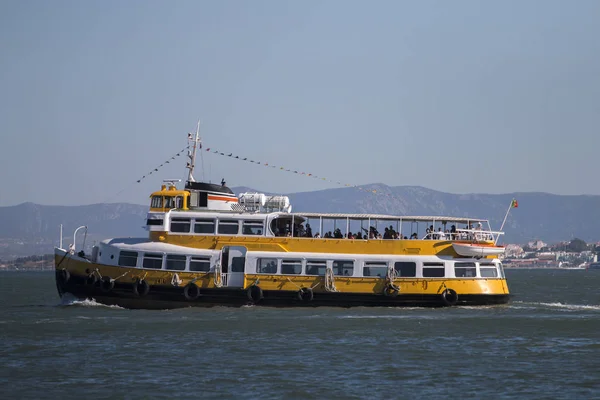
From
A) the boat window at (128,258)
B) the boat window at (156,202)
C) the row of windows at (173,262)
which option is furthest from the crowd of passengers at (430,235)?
the boat window at (128,258)

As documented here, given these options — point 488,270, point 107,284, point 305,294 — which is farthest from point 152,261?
point 488,270

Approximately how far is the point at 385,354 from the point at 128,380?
8236 millimetres

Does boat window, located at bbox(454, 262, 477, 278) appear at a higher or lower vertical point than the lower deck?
higher

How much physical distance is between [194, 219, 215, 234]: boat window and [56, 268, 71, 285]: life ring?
6.17 metres

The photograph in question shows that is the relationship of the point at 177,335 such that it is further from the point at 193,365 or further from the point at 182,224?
the point at 182,224

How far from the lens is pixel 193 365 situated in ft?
86.2

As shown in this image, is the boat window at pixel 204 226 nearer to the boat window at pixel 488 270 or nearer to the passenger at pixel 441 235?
the passenger at pixel 441 235

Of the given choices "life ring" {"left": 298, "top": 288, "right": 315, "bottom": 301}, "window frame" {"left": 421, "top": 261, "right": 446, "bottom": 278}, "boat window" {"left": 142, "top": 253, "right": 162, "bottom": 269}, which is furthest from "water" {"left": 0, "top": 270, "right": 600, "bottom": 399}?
"boat window" {"left": 142, "top": 253, "right": 162, "bottom": 269}

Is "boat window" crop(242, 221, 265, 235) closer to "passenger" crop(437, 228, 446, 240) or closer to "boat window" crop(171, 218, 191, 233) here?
"boat window" crop(171, 218, 191, 233)

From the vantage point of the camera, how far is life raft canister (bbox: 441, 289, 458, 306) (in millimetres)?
39781

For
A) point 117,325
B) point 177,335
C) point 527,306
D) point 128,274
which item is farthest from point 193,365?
point 527,306

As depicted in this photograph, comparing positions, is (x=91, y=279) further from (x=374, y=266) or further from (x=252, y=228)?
(x=374, y=266)

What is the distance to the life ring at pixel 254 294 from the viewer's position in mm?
39531

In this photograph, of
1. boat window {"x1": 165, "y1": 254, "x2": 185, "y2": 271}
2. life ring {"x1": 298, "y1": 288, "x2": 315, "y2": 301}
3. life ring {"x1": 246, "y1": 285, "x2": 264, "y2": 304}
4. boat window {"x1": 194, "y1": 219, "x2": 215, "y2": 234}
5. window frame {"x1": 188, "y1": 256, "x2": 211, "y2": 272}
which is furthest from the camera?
boat window {"x1": 194, "y1": 219, "x2": 215, "y2": 234}
